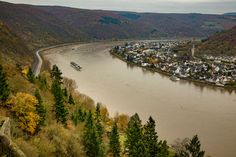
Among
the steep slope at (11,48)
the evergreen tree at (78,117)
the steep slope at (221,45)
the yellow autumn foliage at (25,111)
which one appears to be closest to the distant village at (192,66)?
the steep slope at (221,45)

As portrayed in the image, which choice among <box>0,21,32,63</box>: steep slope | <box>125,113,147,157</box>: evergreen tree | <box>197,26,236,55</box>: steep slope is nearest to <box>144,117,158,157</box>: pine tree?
<box>125,113,147,157</box>: evergreen tree

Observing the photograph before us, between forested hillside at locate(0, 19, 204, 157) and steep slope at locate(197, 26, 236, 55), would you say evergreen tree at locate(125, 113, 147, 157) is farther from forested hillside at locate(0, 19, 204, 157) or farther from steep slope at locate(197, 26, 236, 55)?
steep slope at locate(197, 26, 236, 55)

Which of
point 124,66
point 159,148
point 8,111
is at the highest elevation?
point 8,111

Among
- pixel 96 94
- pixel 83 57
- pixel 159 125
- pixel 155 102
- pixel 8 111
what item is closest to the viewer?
pixel 8 111

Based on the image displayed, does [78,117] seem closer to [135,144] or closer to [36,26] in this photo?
[135,144]

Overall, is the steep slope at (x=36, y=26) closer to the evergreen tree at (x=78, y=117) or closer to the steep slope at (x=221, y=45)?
the steep slope at (x=221, y=45)

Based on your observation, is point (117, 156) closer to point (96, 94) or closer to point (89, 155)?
point (89, 155)

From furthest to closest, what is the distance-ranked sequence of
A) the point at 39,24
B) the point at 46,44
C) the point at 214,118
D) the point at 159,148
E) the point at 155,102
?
the point at 39,24
the point at 46,44
the point at 155,102
the point at 214,118
the point at 159,148

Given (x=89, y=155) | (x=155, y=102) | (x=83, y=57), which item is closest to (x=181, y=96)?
(x=155, y=102)
